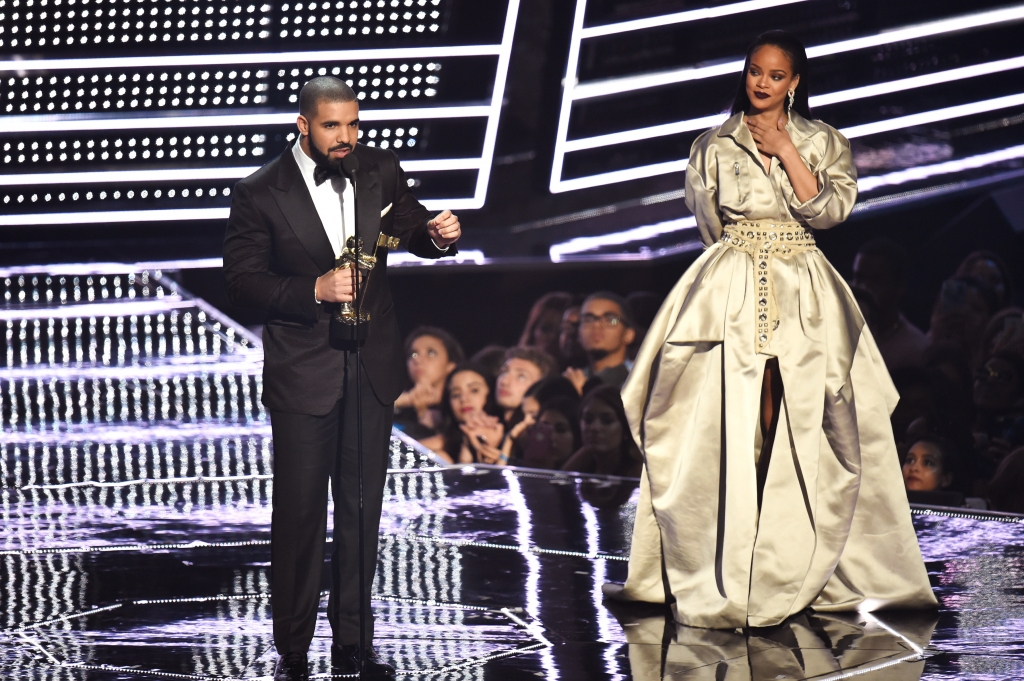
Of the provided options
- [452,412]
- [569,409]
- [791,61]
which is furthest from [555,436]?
[791,61]

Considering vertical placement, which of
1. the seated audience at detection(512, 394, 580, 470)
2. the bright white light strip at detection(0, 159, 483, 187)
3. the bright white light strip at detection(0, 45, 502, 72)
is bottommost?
the seated audience at detection(512, 394, 580, 470)

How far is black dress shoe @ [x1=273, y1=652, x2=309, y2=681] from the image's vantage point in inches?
98.8

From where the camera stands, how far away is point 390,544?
3553 mm

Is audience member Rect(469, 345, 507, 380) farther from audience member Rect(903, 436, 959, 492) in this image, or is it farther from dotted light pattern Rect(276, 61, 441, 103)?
audience member Rect(903, 436, 959, 492)

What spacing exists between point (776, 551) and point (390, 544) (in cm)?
112

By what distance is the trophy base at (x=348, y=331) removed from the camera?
2453 mm

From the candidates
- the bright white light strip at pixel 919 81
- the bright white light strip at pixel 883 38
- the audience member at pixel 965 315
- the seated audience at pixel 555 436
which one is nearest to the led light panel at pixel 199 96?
the bright white light strip at pixel 883 38

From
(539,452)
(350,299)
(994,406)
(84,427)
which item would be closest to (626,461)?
(539,452)

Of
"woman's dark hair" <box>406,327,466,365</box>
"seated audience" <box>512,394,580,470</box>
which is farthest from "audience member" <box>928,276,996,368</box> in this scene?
"woman's dark hair" <box>406,327,466,365</box>

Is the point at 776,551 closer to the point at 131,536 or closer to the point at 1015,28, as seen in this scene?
the point at 131,536

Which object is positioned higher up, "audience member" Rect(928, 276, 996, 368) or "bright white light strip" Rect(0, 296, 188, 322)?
"bright white light strip" Rect(0, 296, 188, 322)

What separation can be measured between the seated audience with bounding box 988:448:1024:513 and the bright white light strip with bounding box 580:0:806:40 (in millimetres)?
2485

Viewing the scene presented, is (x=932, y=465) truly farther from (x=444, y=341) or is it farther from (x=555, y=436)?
(x=444, y=341)

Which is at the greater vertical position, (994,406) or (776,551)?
(994,406)
